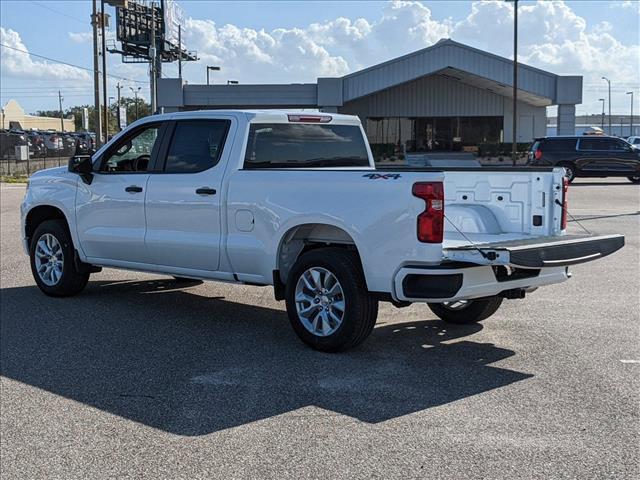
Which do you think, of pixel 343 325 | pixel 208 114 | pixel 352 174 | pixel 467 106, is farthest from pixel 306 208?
pixel 467 106

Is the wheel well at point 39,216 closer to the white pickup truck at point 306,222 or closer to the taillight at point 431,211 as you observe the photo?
the white pickup truck at point 306,222

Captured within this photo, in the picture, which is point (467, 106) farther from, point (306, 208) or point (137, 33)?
point (306, 208)

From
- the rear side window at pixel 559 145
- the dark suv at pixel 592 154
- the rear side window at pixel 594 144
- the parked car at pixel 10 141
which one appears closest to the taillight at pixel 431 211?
the dark suv at pixel 592 154

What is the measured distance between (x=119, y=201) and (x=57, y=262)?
1.40 metres

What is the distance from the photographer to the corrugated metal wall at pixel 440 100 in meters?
50.4

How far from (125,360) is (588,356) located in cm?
375

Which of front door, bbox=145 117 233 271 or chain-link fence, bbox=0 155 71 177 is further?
chain-link fence, bbox=0 155 71 177

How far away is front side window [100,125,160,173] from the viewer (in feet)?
26.7

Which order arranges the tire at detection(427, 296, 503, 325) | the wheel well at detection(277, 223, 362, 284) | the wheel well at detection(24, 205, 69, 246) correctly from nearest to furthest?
the wheel well at detection(277, 223, 362, 284) < the tire at detection(427, 296, 503, 325) < the wheel well at detection(24, 205, 69, 246)

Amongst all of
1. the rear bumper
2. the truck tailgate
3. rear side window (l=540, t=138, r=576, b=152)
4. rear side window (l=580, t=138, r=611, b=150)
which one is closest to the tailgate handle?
the truck tailgate

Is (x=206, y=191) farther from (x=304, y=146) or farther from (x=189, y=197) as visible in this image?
(x=304, y=146)

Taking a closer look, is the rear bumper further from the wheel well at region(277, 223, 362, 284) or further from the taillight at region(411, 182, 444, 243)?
the wheel well at region(277, 223, 362, 284)

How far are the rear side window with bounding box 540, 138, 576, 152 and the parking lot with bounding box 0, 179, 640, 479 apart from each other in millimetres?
22447

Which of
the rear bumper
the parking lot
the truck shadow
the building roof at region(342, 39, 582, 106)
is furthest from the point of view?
the building roof at region(342, 39, 582, 106)
